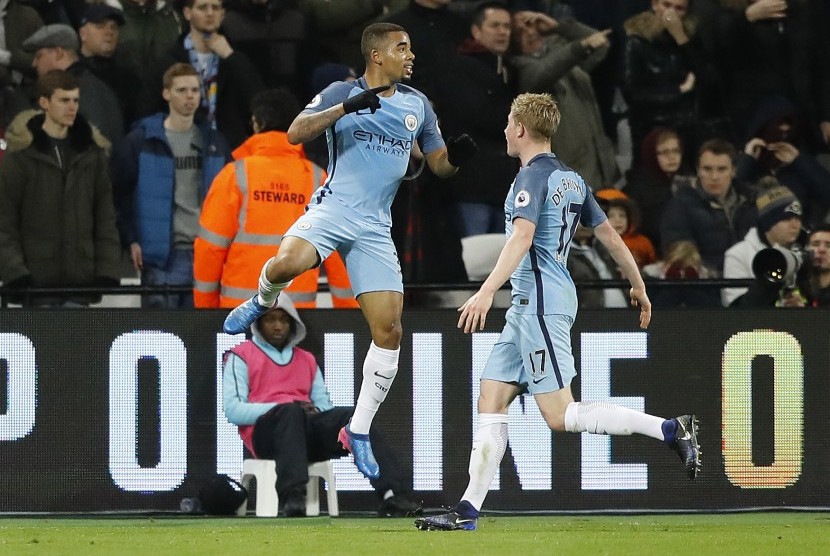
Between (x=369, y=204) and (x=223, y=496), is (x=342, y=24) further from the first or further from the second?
(x=223, y=496)

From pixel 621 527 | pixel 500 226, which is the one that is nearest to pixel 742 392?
pixel 621 527

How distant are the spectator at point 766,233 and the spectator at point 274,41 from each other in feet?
10.7

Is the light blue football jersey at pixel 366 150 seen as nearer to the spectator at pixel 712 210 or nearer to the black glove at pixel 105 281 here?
the black glove at pixel 105 281

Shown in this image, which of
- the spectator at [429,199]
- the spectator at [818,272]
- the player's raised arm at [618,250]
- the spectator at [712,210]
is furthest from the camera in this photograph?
the spectator at [712,210]

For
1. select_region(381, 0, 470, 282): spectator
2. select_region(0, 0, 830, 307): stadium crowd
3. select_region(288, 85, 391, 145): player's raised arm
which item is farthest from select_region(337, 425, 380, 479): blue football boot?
select_region(381, 0, 470, 282): spectator

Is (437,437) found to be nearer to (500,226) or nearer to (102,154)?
(500,226)

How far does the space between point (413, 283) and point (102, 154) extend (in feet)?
7.77

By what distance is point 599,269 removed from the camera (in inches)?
424

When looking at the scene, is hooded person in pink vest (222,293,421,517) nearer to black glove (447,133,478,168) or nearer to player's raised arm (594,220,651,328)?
black glove (447,133,478,168)

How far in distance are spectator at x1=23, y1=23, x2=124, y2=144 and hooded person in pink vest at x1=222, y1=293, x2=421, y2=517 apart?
8.54 ft

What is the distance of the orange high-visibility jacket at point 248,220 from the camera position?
970 cm

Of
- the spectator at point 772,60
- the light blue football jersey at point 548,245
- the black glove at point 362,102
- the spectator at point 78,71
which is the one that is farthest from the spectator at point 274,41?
the light blue football jersey at point 548,245

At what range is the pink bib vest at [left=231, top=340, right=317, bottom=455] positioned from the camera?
369 inches

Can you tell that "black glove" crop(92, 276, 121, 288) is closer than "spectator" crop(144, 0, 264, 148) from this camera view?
Yes
